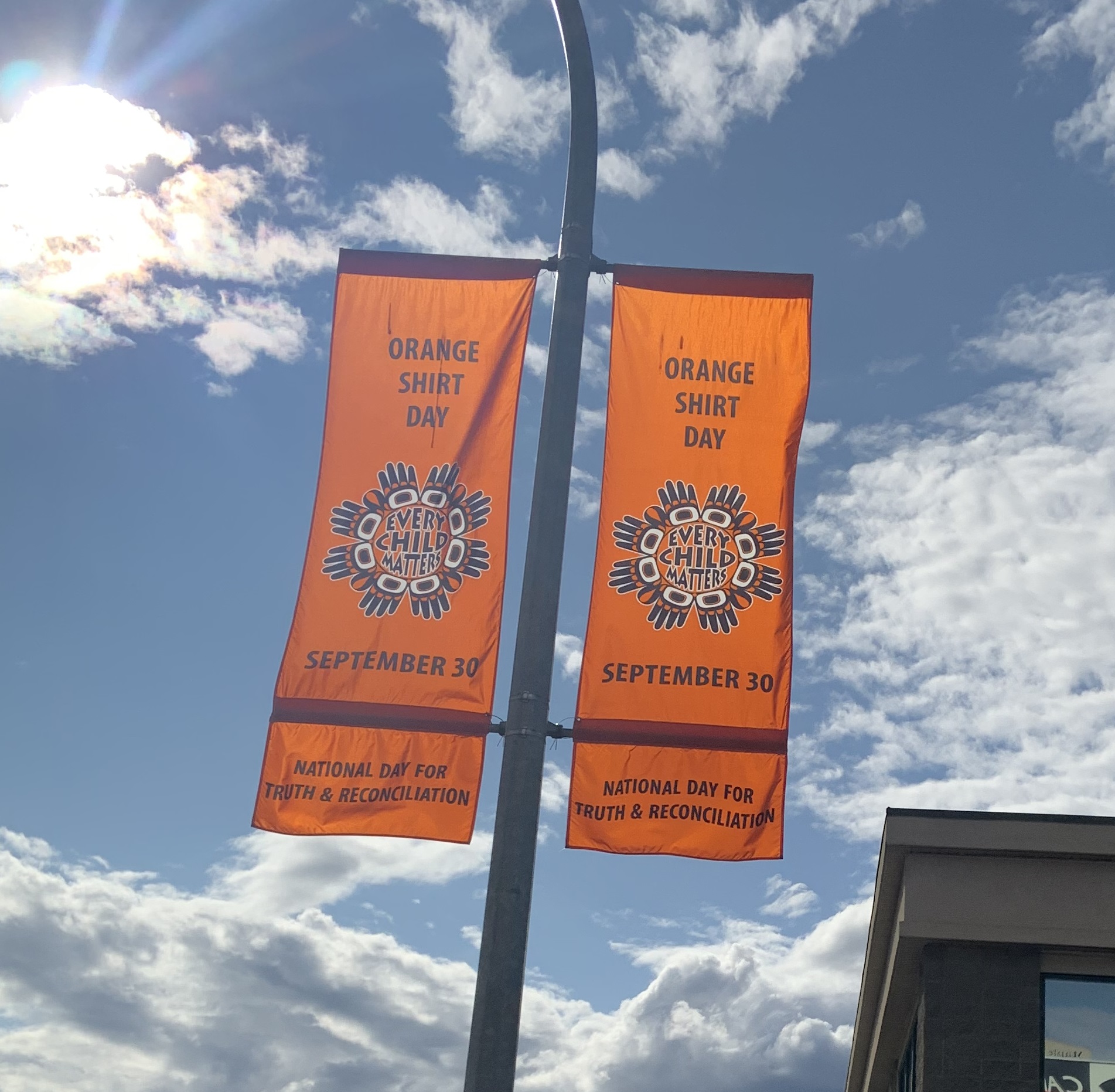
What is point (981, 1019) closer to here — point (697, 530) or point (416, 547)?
point (697, 530)

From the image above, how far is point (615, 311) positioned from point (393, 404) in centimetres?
140

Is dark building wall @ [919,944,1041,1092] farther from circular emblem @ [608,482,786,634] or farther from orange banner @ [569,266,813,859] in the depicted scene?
circular emblem @ [608,482,786,634]

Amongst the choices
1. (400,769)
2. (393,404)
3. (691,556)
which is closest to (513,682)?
(400,769)

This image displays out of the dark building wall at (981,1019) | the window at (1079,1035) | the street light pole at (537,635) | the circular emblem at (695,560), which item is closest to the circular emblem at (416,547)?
the street light pole at (537,635)

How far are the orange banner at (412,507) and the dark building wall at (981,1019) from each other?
569 cm

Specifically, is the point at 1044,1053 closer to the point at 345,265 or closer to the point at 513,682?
the point at 513,682

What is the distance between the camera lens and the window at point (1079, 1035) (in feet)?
36.2

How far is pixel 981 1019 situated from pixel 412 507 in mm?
6531

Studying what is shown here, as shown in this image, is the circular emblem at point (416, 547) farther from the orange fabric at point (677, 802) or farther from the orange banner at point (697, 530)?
the orange fabric at point (677, 802)

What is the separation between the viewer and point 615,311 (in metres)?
8.34

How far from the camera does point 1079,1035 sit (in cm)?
1115

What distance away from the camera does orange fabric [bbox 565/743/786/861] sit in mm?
7438

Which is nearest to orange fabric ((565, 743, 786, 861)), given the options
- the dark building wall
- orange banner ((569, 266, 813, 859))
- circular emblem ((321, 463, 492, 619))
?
orange banner ((569, 266, 813, 859))

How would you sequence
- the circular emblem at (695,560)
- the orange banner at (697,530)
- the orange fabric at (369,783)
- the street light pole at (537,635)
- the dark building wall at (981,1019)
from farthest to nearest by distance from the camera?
1. the dark building wall at (981,1019)
2. the circular emblem at (695,560)
3. the orange banner at (697,530)
4. the orange fabric at (369,783)
5. the street light pole at (537,635)
